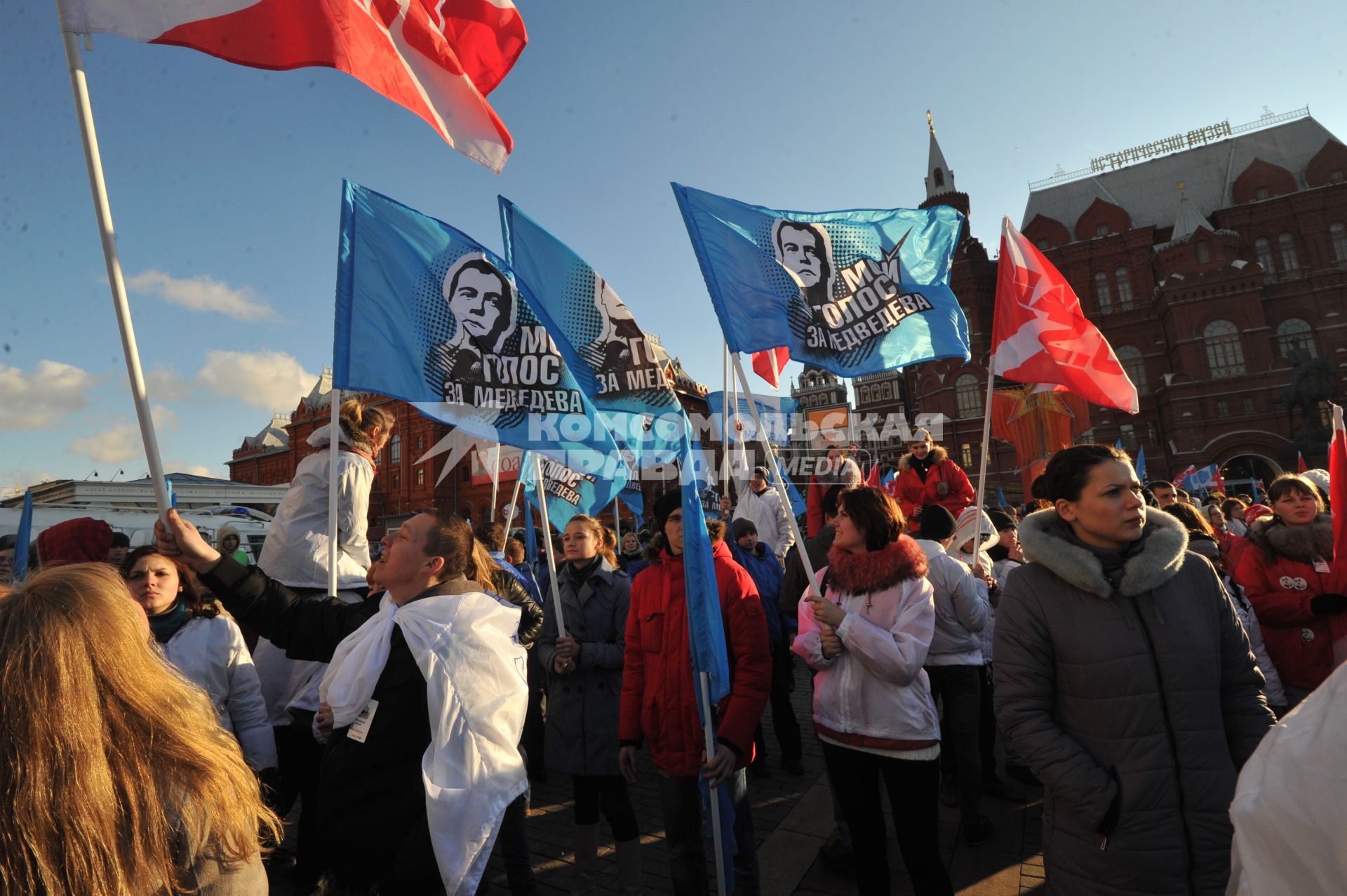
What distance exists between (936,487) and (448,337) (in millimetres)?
5619

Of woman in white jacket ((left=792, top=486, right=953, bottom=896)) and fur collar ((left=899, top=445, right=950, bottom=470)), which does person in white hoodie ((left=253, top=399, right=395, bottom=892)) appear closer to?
woman in white jacket ((left=792, top=486, right=953, bottom=896))

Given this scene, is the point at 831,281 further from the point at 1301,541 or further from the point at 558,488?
the point at 558,488

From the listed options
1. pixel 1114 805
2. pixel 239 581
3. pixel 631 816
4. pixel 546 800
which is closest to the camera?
pixel 1114 805

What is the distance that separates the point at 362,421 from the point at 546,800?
10.8 feet

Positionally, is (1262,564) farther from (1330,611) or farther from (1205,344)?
(1205,344)

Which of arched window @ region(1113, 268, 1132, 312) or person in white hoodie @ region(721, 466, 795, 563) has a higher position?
arched window @ region(1113, 268, 1132, 312)

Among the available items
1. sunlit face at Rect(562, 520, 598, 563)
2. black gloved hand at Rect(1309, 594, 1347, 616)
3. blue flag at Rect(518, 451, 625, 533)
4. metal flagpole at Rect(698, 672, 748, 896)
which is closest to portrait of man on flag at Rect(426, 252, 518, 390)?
sunlit face at Rect(562, 520, 598, 563)

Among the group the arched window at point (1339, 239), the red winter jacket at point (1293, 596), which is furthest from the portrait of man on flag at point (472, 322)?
the arched window at point (1339, 239)

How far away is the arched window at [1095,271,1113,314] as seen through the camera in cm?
5003

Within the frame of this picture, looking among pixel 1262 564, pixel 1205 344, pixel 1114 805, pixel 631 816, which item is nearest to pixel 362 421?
pixel 631 816

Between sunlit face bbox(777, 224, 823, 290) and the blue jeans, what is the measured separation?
10.0 ft

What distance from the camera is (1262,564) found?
13.9 ft

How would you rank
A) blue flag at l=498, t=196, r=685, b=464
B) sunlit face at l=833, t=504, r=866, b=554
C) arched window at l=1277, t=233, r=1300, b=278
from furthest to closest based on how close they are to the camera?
1. arched window at l=1277, t=233, r=1300, b=278
2. blue flag at l=498, t=196, r=685, b=464
3. sunlit face at l=833, t=504, r=866, b=554

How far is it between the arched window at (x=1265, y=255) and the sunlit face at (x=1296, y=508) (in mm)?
55978
